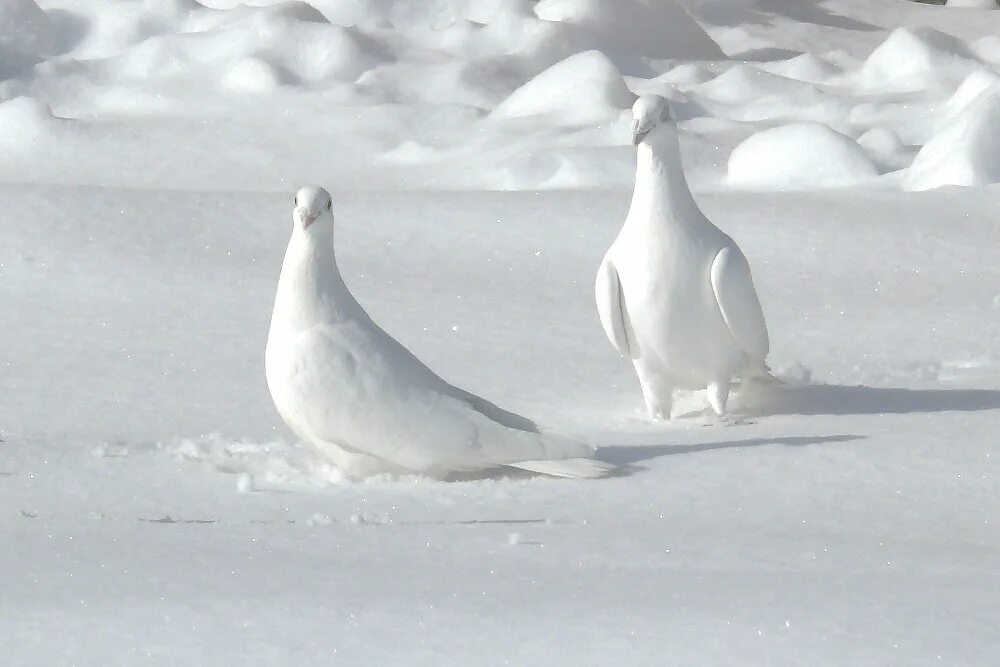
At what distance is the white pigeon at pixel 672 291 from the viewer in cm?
423

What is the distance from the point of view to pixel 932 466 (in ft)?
12.2

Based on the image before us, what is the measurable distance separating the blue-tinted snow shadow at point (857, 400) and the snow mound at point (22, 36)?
22.8ft

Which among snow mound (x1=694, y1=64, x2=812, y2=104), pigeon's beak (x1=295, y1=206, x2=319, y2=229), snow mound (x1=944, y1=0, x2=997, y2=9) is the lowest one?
pigeon's beak (x1=295, y1=206, x2=319, y2=229)

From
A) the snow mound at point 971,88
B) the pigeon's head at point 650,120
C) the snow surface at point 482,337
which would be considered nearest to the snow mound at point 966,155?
the snow surface at point 482,337

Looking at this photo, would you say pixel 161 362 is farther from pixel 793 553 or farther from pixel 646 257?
pixel 793 553

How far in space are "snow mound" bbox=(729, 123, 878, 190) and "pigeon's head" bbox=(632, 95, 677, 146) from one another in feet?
10.7

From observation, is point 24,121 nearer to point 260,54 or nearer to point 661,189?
point 260,54

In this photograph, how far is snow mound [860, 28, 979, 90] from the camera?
10656 mm

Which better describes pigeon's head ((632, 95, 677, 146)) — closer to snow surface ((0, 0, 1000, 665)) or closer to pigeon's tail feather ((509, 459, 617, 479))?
snow surface ((0, 0, 1000, 665))

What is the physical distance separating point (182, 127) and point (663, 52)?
4082mm

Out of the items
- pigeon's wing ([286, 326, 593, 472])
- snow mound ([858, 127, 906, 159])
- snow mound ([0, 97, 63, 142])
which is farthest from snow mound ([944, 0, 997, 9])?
pigeon's wing ([286, 326, 593, 472])

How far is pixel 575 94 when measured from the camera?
9.32 m

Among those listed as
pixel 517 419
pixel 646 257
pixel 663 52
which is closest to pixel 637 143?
pixel 646 257

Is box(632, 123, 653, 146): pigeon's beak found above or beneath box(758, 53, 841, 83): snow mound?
beneath
